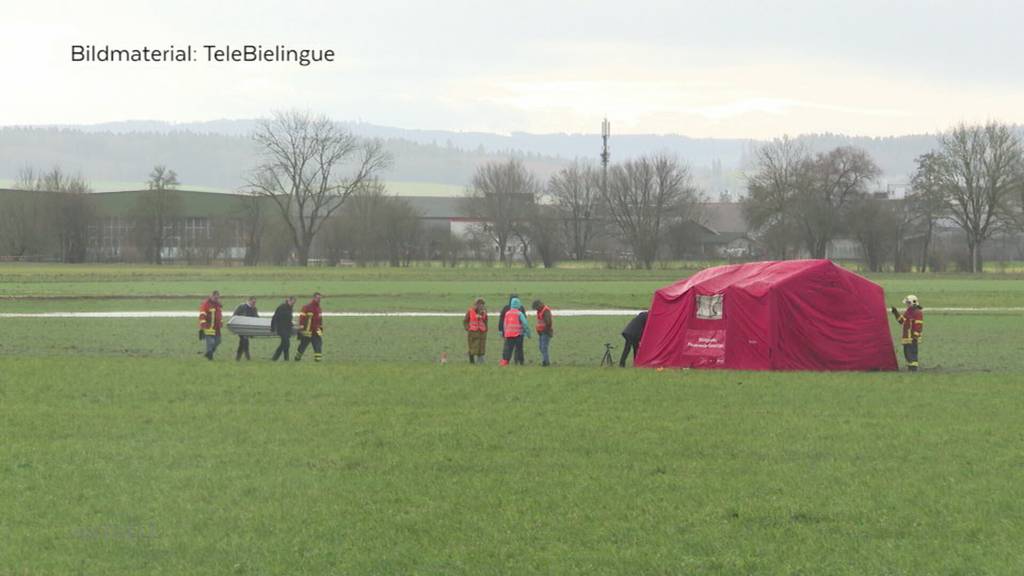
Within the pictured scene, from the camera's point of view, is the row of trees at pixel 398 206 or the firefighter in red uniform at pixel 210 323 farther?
the row of trees at pixel 398 206

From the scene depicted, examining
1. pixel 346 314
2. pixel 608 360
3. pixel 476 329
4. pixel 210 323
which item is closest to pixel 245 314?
pixel 210 323

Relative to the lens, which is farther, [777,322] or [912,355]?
[777,322]

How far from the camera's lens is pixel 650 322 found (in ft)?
95.9

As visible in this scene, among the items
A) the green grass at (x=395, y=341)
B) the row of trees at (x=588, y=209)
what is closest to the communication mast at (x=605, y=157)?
the row of trees at (x=588, y=209)

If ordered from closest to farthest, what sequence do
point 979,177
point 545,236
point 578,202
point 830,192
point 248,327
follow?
point 248,327
point 979,177
point 830,192
point 545,236
point 578,202

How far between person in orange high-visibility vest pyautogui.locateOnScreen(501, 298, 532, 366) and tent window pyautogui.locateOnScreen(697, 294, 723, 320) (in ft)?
12.9

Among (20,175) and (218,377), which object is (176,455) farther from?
(20,175)

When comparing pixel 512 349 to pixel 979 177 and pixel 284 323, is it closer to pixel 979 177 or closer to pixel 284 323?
pixel 284 323

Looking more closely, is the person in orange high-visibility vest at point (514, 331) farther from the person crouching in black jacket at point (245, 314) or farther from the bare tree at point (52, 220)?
the bare tree at point (52, 220)

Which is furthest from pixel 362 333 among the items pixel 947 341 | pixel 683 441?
pixel 683 441

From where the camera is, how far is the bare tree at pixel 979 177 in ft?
364

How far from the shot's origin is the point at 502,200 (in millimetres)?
137250

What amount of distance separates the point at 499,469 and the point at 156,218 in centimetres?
11718

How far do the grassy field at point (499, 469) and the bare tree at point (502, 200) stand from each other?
103 metres
